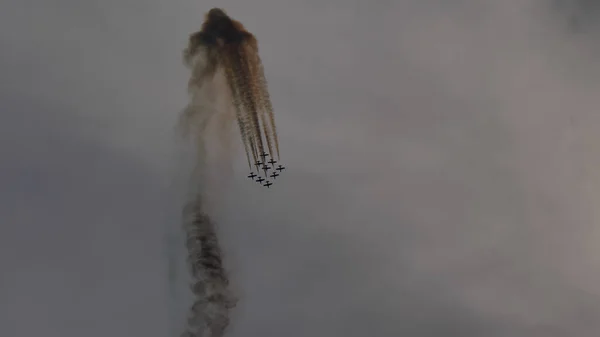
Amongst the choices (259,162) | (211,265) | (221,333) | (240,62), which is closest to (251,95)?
(240,62)

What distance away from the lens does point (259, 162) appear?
458 feet

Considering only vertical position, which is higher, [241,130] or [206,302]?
[241,130]

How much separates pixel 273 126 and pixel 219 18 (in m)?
15.8

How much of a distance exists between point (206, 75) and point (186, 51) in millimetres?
4122

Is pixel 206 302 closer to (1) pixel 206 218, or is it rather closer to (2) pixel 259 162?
(1) pixel 206 218

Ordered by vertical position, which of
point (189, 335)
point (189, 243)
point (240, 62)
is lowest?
point (189, 335)

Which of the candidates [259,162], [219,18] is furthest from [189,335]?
[219,18]

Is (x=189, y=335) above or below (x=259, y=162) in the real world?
below

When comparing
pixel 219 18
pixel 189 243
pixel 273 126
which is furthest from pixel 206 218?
pixel 219 18

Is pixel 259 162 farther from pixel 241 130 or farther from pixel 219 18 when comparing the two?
pixel 219 18

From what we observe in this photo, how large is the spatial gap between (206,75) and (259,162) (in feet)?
69.6

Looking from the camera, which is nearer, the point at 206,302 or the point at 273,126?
the point at 273,126

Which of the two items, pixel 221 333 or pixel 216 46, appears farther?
pixel 221 333

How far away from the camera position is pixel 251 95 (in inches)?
4646
